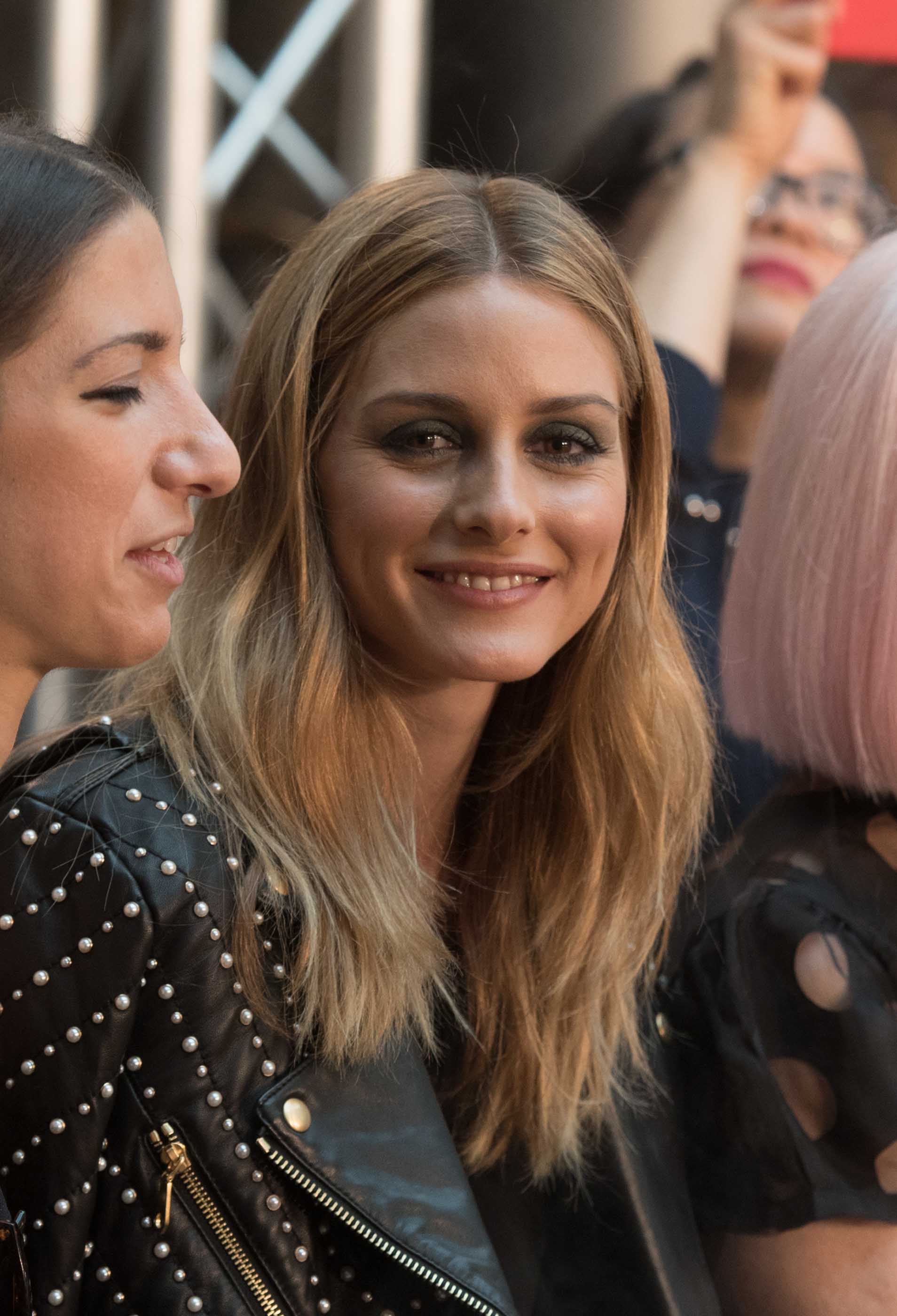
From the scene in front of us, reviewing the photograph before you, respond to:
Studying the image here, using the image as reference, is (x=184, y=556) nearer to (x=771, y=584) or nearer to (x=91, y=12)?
(x=771, y=584)

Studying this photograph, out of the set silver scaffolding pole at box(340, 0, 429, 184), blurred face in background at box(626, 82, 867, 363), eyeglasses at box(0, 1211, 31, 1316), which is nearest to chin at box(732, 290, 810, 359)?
blurred face in background at box(626, 82, 867, 363)

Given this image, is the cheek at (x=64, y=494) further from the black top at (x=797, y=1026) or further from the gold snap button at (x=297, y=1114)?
the black top at (x=797, y=1026)

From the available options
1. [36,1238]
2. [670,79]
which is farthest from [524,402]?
[670,79]

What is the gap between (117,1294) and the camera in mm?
1074

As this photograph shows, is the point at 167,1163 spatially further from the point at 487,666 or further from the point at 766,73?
the point at 766,73

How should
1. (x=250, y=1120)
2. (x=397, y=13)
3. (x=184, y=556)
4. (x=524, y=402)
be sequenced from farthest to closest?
(x=397, y=13)
(x=184, y=556)
(x=524, y=402)
(x=250, y=1120)

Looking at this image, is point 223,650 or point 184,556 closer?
point 223,650

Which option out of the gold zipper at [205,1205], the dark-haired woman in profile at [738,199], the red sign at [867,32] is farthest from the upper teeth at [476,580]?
the red sign at [867,32]

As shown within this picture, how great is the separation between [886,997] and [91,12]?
1713mm

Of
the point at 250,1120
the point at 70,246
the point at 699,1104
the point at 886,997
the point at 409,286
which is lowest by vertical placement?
the point at 699,1104

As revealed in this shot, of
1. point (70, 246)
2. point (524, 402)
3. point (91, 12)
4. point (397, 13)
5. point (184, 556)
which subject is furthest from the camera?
point (397, 13)

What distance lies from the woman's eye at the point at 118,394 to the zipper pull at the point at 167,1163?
54 centimetres

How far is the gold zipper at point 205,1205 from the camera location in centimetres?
108

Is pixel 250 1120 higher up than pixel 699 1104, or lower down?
higher up
